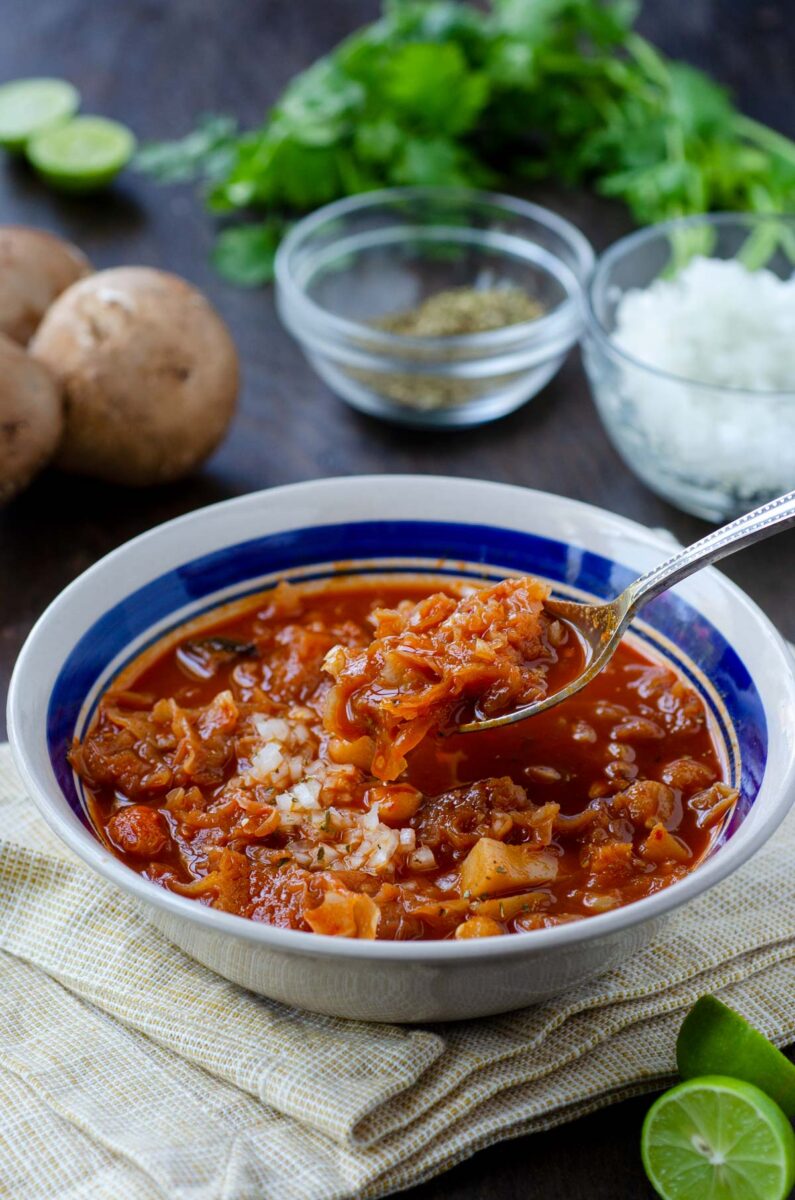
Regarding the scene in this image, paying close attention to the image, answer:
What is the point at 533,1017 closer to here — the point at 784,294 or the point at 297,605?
the point at 297,605

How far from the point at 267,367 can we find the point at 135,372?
3.75 feet

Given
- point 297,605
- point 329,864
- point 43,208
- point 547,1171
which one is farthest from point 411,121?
point 547,1171

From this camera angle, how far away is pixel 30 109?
7.15 metres

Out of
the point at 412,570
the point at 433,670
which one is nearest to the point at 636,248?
the point at 412,570

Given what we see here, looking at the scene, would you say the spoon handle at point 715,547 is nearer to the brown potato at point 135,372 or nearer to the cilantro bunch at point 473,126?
the brown potato at point 135,372

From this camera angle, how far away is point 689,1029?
290 centimetres

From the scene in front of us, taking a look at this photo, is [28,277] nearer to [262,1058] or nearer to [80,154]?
[80,154]

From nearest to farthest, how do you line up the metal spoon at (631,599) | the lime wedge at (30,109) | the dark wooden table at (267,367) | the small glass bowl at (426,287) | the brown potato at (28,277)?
the metal spoon at (631,599) < the dark wooden table at (267,367) < the brown potato at (28,277) < the small glass bowl at (426,287) < the lime wedge at (30,109)

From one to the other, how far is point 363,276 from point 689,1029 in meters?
4.24

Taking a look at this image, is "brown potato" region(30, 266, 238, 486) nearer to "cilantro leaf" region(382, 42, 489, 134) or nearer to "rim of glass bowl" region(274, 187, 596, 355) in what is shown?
"rim of glass bowl" region(274, 187, 596, 355)

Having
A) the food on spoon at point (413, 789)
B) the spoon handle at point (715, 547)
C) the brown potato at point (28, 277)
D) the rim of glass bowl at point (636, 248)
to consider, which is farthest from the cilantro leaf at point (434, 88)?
the spoon handle at point (715, 547)

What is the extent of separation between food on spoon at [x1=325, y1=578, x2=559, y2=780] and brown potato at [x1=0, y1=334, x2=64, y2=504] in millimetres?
1824

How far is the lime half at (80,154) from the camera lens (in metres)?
6.79

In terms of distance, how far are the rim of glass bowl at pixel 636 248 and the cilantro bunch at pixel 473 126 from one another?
12.7 inches
